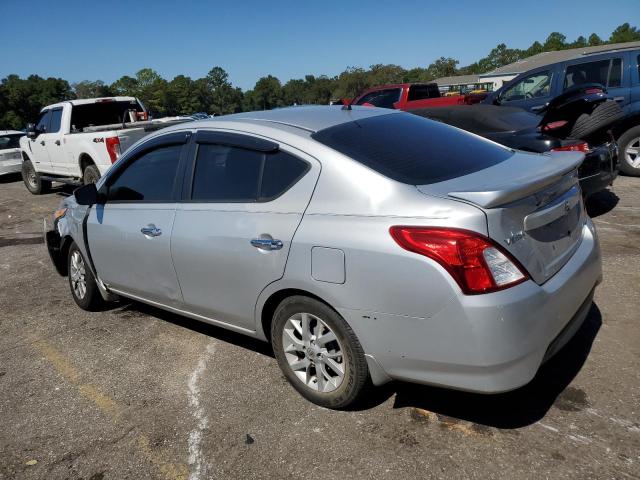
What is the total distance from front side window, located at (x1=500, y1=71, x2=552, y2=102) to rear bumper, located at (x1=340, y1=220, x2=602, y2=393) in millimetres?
7653

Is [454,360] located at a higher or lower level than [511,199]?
lower

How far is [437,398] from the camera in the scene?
3008 mm

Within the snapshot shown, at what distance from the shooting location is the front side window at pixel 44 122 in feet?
36.1

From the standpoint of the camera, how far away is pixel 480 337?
228 cm

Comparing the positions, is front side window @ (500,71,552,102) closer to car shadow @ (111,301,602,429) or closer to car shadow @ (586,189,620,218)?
car shadow @ (586,189,620,218)

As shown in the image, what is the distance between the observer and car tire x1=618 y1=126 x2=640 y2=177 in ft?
26.5

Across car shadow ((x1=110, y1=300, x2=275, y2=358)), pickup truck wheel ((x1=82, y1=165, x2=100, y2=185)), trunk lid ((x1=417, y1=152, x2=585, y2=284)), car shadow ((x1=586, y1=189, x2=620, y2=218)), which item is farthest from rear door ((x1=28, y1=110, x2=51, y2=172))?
trunk lid ((x1=417, y1=152, x2=585, y2=284))

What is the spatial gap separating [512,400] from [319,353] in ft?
3.60

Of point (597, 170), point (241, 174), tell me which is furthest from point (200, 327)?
point (597, 170)

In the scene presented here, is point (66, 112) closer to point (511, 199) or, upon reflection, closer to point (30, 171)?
point (30, 171)

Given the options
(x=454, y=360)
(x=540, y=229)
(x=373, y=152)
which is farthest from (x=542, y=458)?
(x=373, y=152)

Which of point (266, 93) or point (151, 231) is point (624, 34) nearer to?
point (266, 93)

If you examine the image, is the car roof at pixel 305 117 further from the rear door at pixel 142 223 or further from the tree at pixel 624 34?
the tree at pixel 624 34

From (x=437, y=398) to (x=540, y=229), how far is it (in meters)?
1.13
